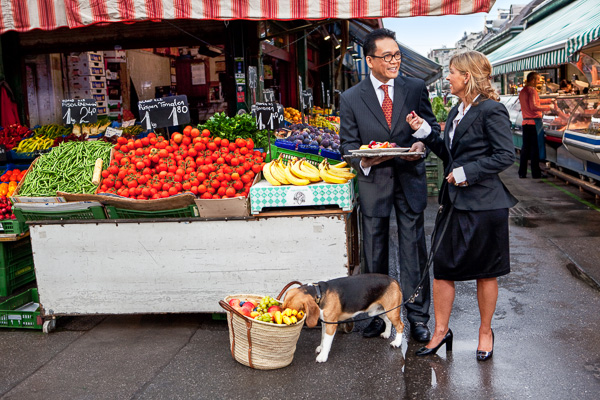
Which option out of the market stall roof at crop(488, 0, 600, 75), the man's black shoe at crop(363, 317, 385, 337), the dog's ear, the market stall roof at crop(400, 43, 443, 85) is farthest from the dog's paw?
the market stall roof at crop(400, 43, 443, 85)

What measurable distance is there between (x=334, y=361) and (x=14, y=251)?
355cm

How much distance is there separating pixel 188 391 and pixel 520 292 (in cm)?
341

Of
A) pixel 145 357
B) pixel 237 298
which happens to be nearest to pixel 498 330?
pixel 237 298

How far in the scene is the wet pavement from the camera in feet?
12.8

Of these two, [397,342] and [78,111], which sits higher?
[78,111]

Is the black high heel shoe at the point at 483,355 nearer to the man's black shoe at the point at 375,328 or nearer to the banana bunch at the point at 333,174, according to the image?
the man's black shoe at the point at 375,328

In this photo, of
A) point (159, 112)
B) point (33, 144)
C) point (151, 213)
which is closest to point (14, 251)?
point (151, 213)

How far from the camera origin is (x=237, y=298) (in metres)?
4.44

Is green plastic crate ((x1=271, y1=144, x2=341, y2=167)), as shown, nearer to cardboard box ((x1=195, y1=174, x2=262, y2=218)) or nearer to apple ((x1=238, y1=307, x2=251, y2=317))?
cardboard box ((x1=195, y1=174, x2=262, y2=218))

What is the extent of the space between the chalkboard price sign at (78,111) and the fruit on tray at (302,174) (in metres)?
2.73

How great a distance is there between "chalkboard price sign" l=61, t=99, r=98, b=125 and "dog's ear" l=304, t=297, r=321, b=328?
12.7 feet

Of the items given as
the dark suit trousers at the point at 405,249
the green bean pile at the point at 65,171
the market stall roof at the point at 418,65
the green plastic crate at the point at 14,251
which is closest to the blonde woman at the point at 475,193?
the dark suit trousers at the point at 405,249

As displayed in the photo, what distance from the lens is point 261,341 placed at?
409 cm

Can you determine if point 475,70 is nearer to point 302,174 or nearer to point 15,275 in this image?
point 302,174
